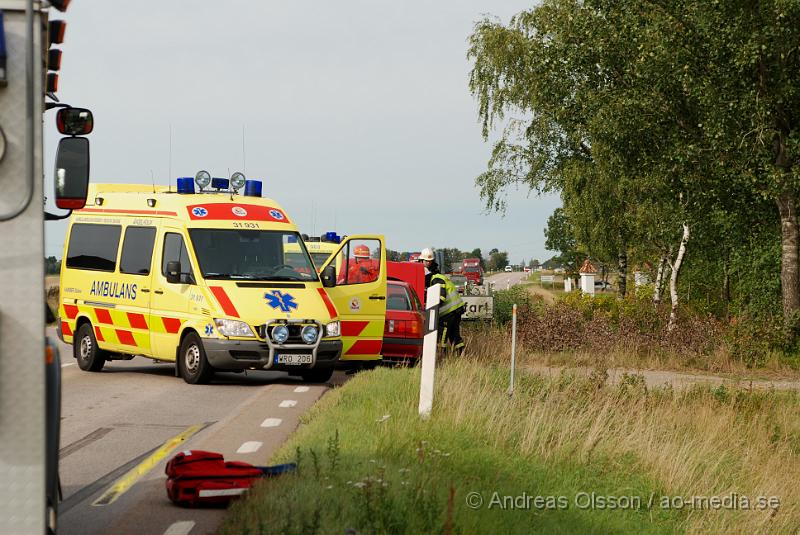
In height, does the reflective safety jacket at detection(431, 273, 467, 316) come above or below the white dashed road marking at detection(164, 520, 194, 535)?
above

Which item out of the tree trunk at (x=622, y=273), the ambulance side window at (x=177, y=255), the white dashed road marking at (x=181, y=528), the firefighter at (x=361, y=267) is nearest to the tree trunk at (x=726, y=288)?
the tree trunk at (x=622, y=273)

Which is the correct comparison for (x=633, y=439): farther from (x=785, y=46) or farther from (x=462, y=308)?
(x=785, y=46)

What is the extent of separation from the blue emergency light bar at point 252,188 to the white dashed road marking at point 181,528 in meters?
11.5

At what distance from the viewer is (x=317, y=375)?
58.0 feet

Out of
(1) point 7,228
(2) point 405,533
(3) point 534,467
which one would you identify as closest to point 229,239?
(3) point 534,467

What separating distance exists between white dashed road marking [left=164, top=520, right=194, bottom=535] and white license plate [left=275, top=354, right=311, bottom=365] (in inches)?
346

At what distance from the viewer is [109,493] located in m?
8.73

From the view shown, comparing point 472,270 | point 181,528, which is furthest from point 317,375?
point 472,270

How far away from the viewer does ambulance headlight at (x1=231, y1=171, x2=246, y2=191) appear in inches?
746

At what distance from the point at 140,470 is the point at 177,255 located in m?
7.87

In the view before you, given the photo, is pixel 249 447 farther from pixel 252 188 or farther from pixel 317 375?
pixel 252 188

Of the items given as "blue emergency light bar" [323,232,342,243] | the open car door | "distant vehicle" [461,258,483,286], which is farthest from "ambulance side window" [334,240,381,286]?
"distant vehicle" [461,258,483,286]

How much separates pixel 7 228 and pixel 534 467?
6491mm

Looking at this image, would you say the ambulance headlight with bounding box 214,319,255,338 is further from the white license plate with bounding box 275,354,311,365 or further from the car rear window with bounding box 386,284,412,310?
the car rear window with bounding box 386,284,412,310
